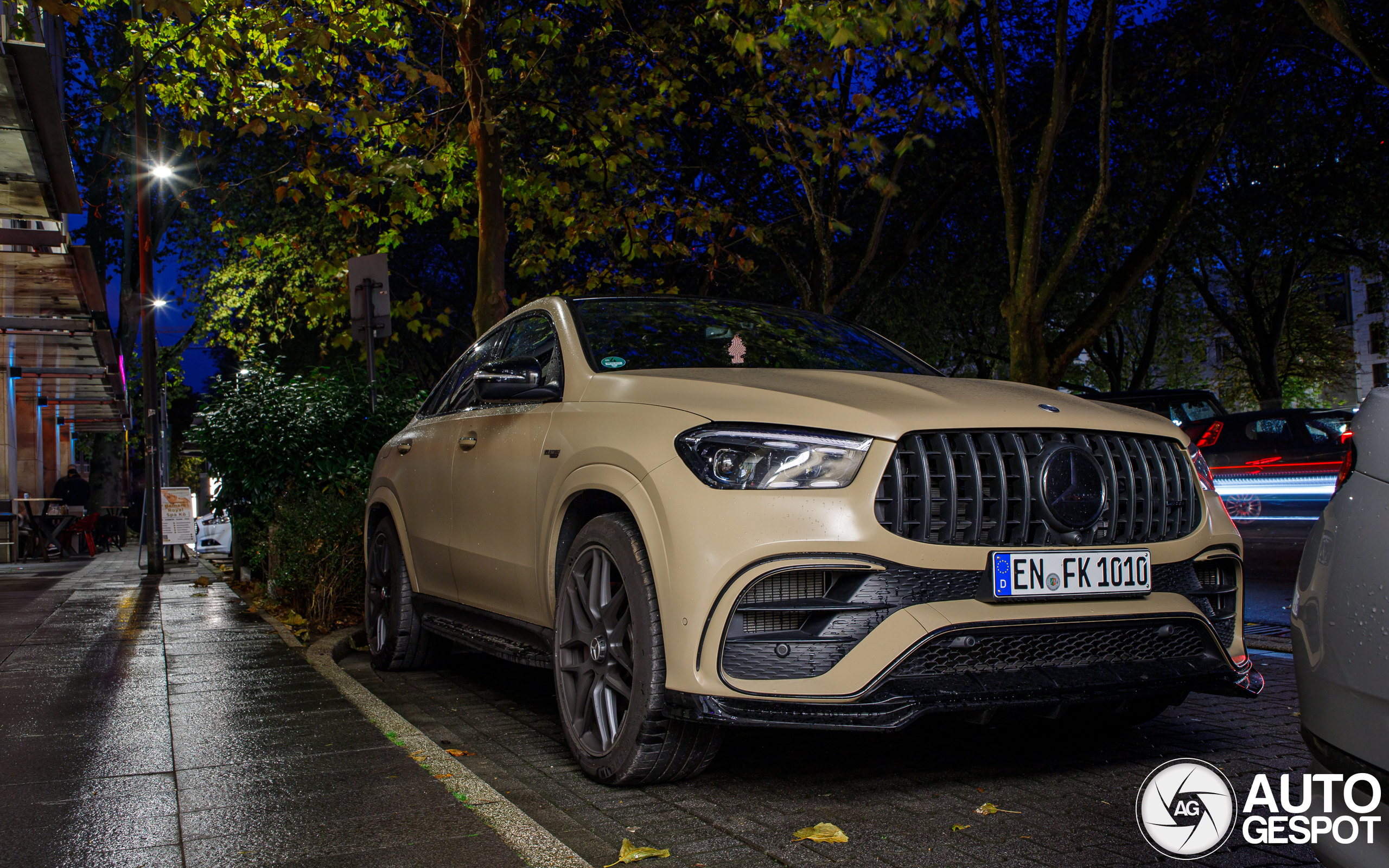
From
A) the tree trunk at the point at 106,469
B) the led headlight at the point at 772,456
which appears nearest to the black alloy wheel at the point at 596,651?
the led headlight at the point at 772,456

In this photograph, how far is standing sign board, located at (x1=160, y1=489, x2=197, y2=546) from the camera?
56.3 ft

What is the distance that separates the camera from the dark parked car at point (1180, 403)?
52.0 feet

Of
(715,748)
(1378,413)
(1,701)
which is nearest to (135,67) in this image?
(1,701)

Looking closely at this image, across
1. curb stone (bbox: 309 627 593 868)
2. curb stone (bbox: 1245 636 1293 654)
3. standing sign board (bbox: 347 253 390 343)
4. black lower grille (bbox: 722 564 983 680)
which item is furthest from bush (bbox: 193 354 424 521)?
black lower grille (bbox: 722 564 983 680)

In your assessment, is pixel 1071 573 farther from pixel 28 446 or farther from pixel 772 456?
pixel 28 446

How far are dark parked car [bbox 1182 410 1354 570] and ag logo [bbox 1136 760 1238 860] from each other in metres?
9.12

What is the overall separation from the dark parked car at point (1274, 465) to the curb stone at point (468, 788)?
9785 mm

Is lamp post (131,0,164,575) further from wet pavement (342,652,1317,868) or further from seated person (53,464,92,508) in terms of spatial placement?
wet pavement (342,652,1317,868)

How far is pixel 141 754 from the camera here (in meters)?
4.53

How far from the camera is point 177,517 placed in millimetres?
17375

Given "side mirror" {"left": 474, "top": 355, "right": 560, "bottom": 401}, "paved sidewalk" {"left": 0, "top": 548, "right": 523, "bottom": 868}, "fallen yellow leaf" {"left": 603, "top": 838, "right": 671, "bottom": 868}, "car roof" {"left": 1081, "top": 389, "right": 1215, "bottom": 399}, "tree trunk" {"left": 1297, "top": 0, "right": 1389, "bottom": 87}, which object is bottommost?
"fallen yellow leaf" {"left": 603, "top": 838, "right": 671, "bottom": 868}

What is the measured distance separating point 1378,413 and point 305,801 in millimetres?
3157

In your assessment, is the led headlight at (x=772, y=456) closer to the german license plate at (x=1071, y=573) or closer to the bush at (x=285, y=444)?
the german license plate at (x=1071, y=573)

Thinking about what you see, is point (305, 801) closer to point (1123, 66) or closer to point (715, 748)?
point (715, 748)
